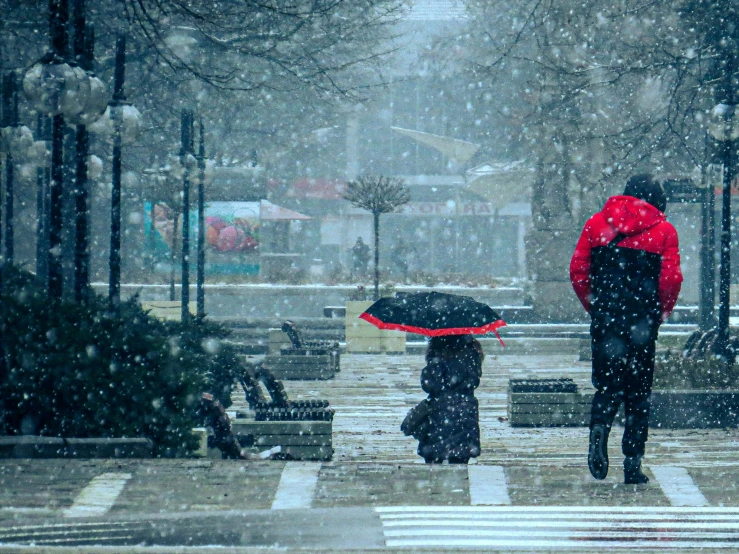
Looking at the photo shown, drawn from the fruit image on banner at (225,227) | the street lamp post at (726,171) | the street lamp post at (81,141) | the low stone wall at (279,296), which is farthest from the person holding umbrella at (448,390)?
the fruit image on banner at (225,227)

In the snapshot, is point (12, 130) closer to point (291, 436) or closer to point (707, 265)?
point (291, 436)

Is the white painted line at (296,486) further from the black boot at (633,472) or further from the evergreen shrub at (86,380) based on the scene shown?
the black boot at (633,472)

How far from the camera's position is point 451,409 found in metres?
7.36

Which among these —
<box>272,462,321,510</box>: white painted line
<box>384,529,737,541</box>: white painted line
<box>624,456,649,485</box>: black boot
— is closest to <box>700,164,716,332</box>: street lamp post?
<box>624,456,649,485</box>: black boot

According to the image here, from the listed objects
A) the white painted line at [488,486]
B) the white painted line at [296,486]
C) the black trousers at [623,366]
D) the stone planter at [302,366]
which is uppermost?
the black trousers at [623,366]

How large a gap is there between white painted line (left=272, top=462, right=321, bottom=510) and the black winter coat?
1.12 meters

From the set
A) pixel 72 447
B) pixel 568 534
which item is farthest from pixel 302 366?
pixel 568 534

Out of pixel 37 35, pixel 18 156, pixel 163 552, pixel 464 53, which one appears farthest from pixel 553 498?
pixel 464 53

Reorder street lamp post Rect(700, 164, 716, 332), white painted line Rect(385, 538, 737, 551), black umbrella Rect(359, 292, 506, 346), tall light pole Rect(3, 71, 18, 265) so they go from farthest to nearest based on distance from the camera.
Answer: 1. street lamp post Rect(700, 164, 716, 332)
2. tall light pole Rect(3, 71, 18, 265)
3. black umbrella Rect(359, 292, 506, 346)
4. white painted line Rect(385, 538, 737, 551)

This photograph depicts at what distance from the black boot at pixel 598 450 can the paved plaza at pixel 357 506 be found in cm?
12

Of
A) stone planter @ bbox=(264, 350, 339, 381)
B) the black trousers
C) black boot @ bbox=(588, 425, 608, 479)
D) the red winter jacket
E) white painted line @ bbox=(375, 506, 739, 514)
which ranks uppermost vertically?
the red winter jacket

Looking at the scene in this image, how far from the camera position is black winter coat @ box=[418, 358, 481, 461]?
7289 mm

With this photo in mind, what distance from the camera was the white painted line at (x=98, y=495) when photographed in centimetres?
533

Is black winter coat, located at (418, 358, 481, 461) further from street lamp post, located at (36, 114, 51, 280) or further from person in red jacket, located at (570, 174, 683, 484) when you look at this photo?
street lamp post, located at (36, 114, 51, 280)
